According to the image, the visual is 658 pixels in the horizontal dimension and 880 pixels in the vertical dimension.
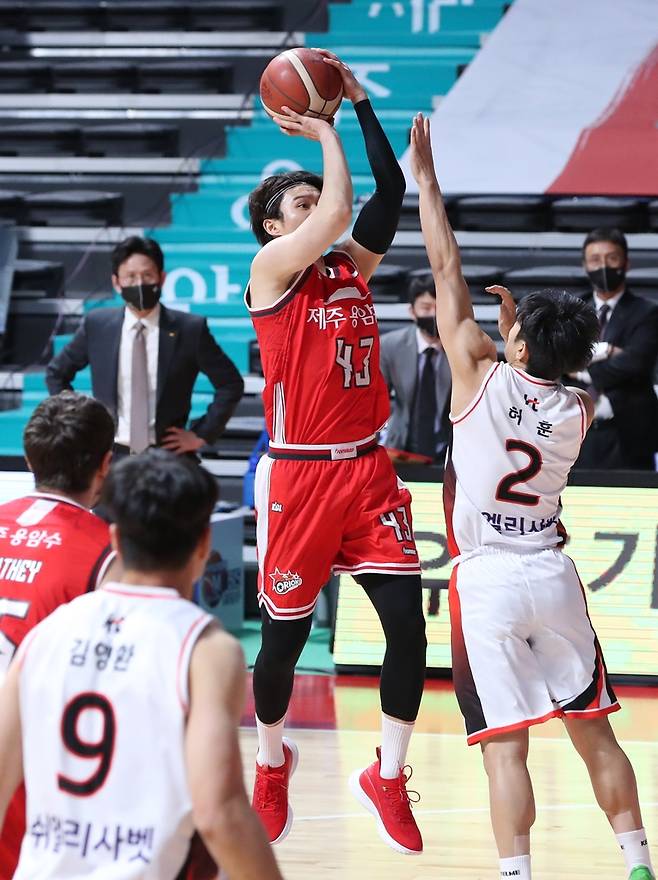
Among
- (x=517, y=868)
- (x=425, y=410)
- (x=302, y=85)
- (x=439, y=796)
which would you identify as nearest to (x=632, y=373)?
(x=425, y=410)

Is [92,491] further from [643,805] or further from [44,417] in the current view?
[643,805]

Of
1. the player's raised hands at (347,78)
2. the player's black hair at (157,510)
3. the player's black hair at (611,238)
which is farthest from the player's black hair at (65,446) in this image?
the player's black hair at (611,238)

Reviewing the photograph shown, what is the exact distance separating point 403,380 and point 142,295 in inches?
66.7

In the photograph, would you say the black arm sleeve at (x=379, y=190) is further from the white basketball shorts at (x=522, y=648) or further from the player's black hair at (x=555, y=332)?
the white basketball shorts at (x=522, y=648)

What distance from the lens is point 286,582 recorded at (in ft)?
13.5

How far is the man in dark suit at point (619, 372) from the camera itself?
7.59 metres

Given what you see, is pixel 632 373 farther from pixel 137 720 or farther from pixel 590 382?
pixel 137 720

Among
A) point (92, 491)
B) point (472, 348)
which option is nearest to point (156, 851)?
point (92, 491)

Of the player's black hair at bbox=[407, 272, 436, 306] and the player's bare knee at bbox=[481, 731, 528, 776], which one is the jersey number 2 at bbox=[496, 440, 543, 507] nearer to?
the player's bare knee at bbox=[481, 731, 528, 776]

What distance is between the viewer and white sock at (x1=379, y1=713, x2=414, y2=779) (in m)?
4.10

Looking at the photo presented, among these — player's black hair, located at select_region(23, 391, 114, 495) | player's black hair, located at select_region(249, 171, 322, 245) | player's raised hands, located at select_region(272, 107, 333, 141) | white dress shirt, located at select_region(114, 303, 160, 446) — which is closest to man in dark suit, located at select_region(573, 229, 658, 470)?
white dress shirt, located at select_region(114, 303, 160, 446)

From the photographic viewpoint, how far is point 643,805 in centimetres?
490

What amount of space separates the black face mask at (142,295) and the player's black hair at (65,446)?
4.02 metres

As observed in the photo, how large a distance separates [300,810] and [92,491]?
2.43m
